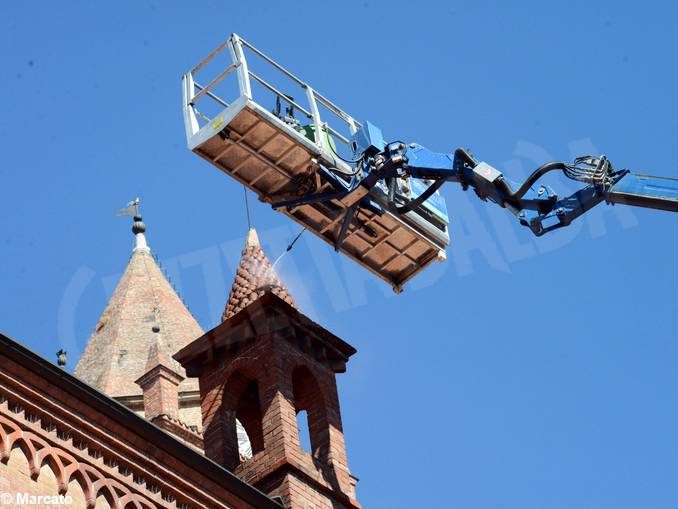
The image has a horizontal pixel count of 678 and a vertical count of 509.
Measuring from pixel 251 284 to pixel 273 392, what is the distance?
4.67 m

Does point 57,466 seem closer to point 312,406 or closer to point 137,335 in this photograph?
point 312,406

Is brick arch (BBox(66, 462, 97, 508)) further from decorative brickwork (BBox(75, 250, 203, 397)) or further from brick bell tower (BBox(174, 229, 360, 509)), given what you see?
decorative brickwork (BBox(75, 250, 203, 397))

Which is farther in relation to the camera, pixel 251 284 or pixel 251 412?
pixel 251 284

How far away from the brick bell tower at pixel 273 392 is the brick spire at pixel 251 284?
2.14m

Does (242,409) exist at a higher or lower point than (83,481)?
higher

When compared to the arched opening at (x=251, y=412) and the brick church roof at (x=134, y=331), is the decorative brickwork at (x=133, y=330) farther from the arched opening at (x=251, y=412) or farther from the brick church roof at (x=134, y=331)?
the arched opening at (x=251, y=412)

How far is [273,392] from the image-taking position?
85.3 feet

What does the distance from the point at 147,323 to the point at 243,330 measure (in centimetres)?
1639

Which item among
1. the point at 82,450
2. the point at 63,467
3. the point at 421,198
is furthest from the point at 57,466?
the point at 421,198

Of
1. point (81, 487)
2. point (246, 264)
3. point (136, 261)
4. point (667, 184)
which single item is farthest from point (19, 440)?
point (136, 261)

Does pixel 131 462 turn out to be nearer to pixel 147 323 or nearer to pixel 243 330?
pixel 243 330

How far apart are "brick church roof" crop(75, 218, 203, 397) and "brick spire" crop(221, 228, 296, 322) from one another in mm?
7753

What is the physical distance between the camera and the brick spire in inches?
1180

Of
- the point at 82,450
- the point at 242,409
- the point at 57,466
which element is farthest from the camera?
the point at 242,409
